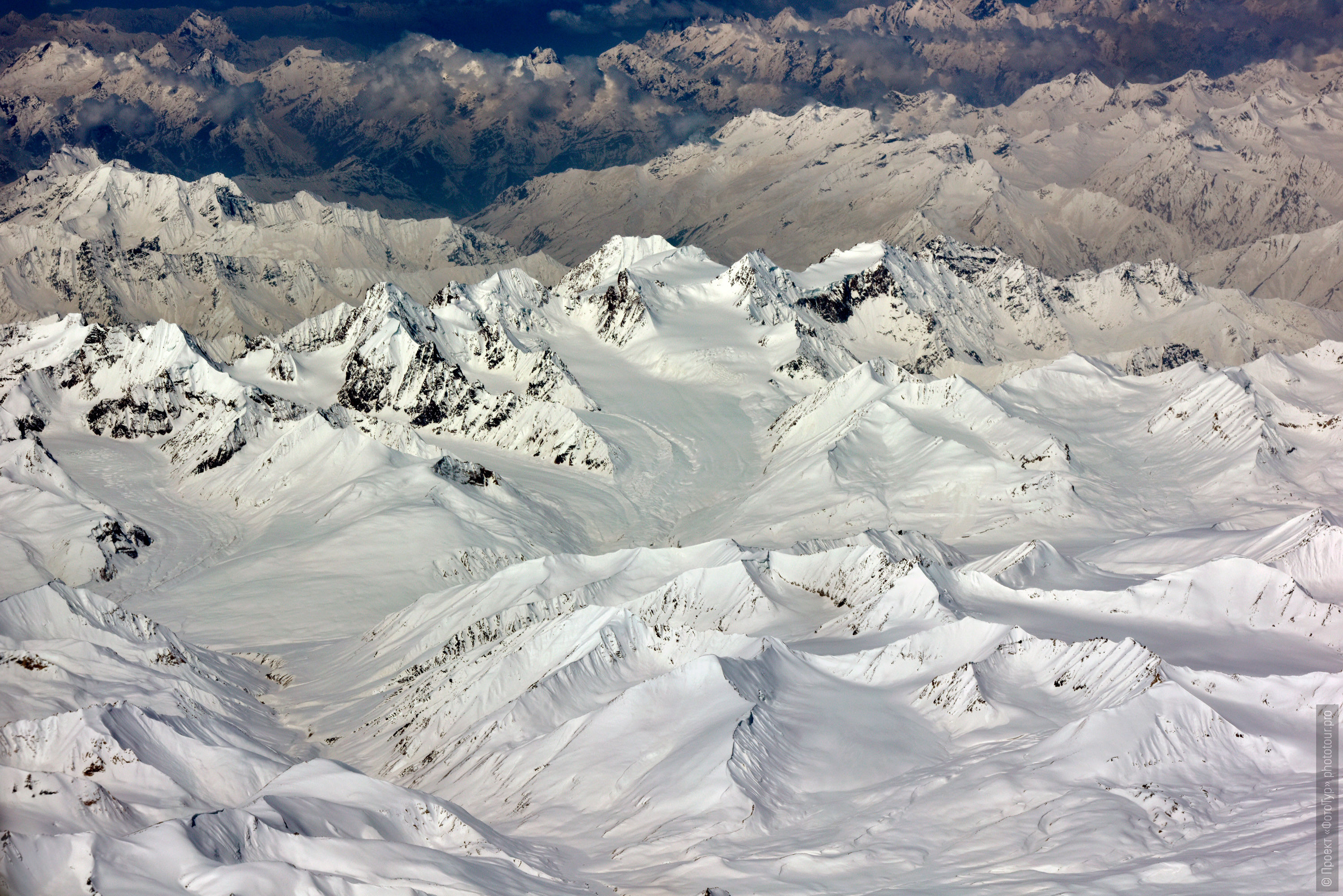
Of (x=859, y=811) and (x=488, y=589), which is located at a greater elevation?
(x=859, y=811)

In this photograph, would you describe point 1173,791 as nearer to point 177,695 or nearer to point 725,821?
point 725,821

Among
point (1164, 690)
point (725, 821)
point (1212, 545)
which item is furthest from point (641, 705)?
point (1212, 545)

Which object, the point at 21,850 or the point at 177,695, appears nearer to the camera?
the point at 21,850

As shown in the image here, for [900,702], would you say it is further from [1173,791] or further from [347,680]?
[347,680]

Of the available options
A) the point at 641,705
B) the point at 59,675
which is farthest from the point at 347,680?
the point at 641,705

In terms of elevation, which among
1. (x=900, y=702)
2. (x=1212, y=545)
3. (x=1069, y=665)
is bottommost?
(x=1212, y=545)

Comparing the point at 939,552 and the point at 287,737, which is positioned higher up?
the point at 939,552

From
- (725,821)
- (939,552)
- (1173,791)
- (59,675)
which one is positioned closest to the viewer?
(1173,791)

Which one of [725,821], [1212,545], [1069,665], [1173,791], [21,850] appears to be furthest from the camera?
[1212,545]

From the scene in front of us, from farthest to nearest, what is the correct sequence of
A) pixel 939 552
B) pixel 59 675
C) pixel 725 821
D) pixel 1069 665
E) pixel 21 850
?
pixel 939 552, pixel 59 675, pixel 1069 665, pixel 725 821, pixel 21 850
